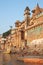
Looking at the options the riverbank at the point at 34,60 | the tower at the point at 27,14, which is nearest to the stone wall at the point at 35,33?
the tower at the point at 27,14

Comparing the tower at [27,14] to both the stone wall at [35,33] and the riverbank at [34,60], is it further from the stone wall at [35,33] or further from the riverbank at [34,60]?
the riverbank at [34,60]

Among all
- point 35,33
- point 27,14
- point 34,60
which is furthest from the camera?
point 27,14

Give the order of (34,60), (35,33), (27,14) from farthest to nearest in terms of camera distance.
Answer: (27,14) → (35,33) → (34,60)

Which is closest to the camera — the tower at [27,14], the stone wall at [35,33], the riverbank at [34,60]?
the riverbank at [34,60]

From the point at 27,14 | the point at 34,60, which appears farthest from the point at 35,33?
the point at 34,60

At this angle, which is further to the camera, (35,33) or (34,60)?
(35,33)

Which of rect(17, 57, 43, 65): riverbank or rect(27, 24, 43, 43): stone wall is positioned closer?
rect(17, 57, 43, 65): riverbank

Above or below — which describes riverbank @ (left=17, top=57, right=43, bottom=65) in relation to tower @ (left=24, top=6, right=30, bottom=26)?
below

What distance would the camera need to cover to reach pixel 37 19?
3469cm

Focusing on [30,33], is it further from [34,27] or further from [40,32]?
[40,32]

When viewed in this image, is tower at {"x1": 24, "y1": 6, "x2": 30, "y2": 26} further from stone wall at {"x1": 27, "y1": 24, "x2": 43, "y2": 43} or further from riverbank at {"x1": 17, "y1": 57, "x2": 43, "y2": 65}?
riverbank at {"x1": 17, "y1": 57, "x2": 43, "y2": 65}

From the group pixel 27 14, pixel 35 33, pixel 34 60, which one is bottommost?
pixel 34 60

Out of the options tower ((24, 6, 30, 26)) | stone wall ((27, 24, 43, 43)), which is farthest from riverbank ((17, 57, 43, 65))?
tower ((24, 6, 30, 26))

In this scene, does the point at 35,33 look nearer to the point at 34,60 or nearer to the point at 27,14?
the point at 27,14
